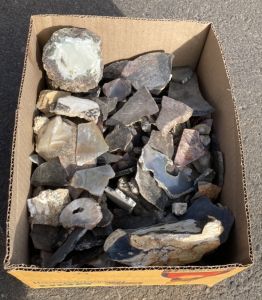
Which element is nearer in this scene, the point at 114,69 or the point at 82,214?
the point at 82,214

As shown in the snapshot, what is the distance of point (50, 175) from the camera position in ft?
4.81

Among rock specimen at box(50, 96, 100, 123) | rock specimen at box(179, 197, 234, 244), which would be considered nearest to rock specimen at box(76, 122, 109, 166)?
rock specimen at box(50, 96, 100, 123)

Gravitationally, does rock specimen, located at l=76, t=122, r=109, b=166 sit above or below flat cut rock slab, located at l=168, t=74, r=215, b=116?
below

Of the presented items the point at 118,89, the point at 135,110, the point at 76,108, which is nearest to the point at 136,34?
the point at 118,89

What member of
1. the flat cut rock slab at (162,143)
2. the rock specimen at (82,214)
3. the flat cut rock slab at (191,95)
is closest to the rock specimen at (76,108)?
the flat cut rock slab at (162,143)

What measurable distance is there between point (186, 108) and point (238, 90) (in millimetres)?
746

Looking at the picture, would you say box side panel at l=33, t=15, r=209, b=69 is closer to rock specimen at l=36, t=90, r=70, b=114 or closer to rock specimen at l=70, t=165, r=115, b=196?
rock specimen at l=36, t=90, r=70, b=114

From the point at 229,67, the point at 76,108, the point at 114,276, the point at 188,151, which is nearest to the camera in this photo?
the point at 114,276

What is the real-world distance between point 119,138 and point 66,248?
24.0 inches

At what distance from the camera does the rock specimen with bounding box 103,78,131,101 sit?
1768mm

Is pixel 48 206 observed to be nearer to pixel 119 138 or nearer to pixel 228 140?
pixel 119 138

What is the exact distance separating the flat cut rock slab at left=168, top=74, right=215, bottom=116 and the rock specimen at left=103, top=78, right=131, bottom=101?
0.94ft

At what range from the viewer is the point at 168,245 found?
4.10ft

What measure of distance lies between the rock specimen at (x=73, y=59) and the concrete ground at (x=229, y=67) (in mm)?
536
